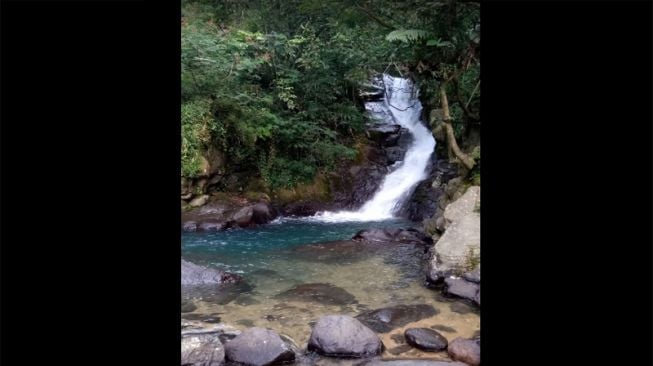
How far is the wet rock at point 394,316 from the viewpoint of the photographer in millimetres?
5270

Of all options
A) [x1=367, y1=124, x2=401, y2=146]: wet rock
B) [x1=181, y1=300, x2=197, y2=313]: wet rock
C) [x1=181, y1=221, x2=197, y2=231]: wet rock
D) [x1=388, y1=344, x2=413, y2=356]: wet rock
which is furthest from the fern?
[x1=367, y1=124, x2=401, y2=146]: wet rock

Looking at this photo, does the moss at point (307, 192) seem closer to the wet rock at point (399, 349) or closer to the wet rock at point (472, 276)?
the wet rock at point (472, 276)

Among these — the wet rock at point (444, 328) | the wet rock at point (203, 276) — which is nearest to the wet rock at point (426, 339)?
the wet rock at point (444, 328)

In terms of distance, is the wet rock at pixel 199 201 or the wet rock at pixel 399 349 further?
the wet rock at pixel 199 201

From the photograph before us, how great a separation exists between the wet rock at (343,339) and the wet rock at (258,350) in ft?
1.03

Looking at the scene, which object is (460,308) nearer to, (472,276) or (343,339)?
(472,276)
